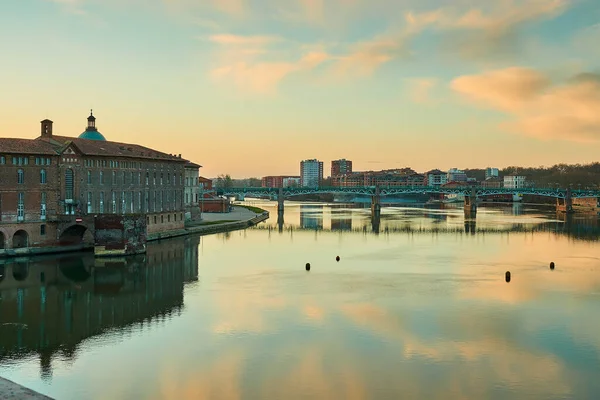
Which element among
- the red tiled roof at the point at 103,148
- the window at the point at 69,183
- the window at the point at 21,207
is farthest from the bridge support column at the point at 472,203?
the window at the point at 21,207

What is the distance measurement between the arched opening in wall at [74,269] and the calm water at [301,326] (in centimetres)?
8

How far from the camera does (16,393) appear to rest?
18.1 metres

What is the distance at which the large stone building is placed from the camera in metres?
49.5

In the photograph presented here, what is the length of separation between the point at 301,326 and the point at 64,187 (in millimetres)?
33235

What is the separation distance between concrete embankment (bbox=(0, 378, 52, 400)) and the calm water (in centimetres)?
165

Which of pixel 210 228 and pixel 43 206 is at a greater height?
pixel 43 206

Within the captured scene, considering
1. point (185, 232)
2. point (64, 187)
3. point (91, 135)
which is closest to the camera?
point (64, 187)

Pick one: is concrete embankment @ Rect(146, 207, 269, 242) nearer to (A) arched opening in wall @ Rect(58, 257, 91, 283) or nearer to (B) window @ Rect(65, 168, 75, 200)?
(B) window @ Rect(65, 168, 75, 200)

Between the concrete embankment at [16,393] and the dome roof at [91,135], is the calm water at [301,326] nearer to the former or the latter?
the concrete embankment at [16,393]

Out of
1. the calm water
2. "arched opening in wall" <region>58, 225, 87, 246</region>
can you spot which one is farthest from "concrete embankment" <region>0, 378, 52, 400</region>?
"arched opening in wall" <region>58, 225, 87, 246</region>

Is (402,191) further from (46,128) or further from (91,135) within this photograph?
(46,128)

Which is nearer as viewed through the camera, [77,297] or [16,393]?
[16,393]

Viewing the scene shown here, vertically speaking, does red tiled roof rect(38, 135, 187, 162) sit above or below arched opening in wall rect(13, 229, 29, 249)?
above

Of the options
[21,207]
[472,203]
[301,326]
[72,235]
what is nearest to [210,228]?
[72,235]
